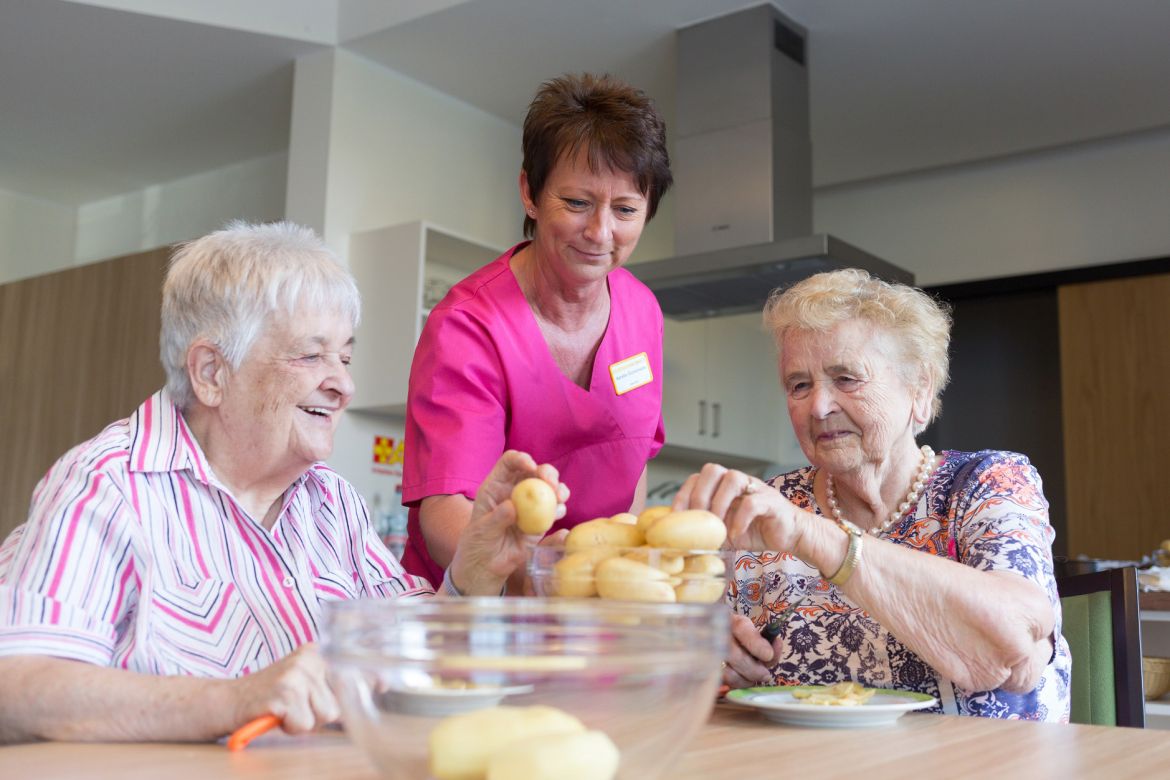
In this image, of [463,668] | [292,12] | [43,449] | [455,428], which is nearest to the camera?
[463,668]

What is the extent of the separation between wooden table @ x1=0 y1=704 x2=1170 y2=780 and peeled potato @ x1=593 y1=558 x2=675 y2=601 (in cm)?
13

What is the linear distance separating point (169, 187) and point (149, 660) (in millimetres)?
4801

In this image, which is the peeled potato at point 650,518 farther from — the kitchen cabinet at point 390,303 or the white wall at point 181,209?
the white wall at point 181,209

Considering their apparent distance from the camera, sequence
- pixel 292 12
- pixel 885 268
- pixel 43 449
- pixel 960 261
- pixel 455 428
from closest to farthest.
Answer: pixel 455 428, pixel 885 268, pixel 292 12, pixel 43 449, pixel 960 261

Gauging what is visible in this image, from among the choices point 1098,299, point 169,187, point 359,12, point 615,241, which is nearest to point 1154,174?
point 1098,299

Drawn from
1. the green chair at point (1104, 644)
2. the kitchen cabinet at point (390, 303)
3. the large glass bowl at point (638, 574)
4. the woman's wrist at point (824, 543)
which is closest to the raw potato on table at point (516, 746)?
the large glass bowl at point (638, 574)

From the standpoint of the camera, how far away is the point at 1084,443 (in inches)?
190

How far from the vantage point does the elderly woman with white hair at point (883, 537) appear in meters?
1.19

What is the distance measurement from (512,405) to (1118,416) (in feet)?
12.3

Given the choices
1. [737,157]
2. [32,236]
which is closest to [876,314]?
[737,157]

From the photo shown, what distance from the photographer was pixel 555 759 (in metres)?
0.60

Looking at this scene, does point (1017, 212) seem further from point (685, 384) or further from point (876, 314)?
point (876, 314)

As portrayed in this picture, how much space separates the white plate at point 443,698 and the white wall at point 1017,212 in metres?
4.84

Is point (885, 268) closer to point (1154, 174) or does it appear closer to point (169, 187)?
point (1154, 174)
